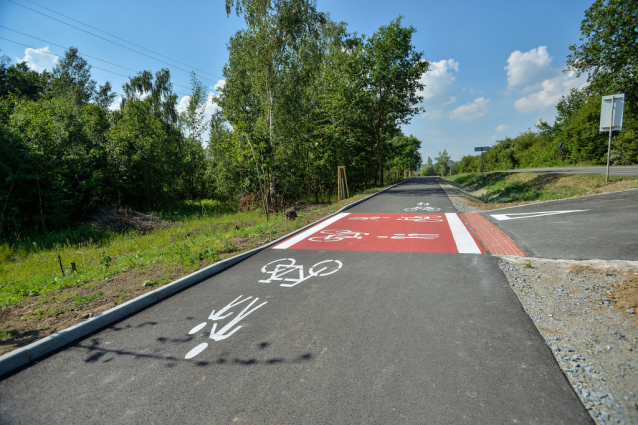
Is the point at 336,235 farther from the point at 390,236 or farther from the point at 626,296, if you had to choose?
the point at 626,296

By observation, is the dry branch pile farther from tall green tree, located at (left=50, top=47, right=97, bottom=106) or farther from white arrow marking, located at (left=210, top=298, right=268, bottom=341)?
tall green tree, located at (left=50, top=47, right=97, bottom=106)

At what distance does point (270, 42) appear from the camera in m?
17.1

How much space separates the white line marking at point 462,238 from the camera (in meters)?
6.53

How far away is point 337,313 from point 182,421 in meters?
2.09

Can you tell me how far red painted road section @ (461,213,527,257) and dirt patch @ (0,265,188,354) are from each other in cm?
677

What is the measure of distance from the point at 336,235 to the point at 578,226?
6446 millimetres

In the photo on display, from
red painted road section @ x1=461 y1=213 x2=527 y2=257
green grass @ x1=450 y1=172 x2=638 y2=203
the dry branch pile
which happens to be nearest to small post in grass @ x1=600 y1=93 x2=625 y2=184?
green grass @ x1=450 y1=172 x2=638 y2=203

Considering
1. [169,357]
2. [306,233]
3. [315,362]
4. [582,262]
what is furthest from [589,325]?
[306,233]

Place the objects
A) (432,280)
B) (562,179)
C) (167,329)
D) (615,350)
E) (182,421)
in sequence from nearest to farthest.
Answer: (182,421) < (615,350) < (167,329) < (432,280) < (562,179)

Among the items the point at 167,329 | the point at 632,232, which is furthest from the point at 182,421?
the point at 632,232

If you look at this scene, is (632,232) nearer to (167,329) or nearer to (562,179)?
(167,329)

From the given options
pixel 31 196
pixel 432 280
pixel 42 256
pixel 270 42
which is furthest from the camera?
pixel 270 42

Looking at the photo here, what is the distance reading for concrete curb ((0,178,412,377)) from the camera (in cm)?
301

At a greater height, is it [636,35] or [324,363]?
[636,35]
